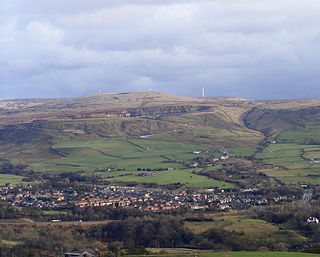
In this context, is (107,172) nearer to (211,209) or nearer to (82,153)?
(82,153)

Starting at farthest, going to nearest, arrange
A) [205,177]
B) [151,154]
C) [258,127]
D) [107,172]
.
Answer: [258,127] → [151,154] → [107,172] → [205,177]

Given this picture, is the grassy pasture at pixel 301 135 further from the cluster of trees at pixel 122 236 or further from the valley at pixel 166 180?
the cluster of trees at pixel 122 236

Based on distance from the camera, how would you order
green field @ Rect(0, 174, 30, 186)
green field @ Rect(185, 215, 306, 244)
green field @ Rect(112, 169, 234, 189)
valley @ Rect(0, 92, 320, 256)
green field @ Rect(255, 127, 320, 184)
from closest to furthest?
1. green field @ Rect(185, 215, 306, 244)
2. valley @ Rect(0, 92, 320, 256)
3. green field @ Rect(112, 169, 234, 189)
4. green field @ Rect(255, 127, 320, 184)
5. green field @ Rect(0, 174, 30, 186)

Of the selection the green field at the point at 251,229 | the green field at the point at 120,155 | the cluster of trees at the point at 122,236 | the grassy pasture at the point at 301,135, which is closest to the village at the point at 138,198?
the green field at the point at 251,229

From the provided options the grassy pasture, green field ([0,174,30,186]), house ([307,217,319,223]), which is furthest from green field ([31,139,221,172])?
house ([307,217,319,223])

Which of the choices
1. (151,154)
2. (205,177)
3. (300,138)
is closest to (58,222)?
(205,177)

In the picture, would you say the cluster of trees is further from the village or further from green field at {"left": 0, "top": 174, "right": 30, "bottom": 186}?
green field at {"left": 0, "top": 174, "right": 30, "bottom": 186}
